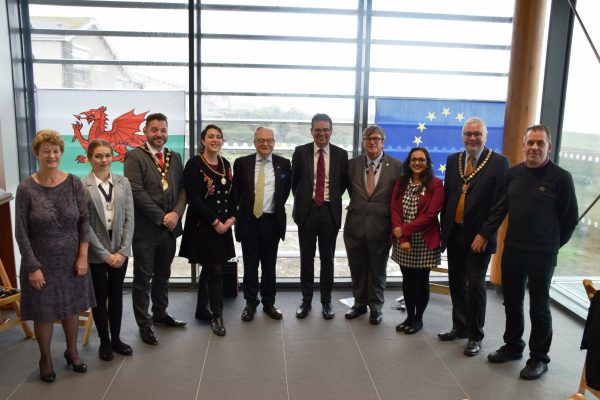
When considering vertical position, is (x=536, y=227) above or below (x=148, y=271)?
above

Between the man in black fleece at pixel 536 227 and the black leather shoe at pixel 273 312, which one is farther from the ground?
the man in black fleece at pixel 536 227

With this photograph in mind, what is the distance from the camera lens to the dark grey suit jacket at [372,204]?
384 cm

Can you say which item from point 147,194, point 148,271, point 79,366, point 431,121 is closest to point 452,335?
point 431,121

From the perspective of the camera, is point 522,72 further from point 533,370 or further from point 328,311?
point 328,311

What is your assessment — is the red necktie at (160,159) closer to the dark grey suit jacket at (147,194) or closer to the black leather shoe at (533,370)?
the dark grey suit jacket at (147,194)

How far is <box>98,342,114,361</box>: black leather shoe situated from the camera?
10.6 feet

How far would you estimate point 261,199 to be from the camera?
385 centimetres

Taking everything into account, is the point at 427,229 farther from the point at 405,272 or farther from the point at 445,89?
the point at 445,89

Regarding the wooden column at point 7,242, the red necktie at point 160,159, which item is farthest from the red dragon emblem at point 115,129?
the red necktie at point 160,159

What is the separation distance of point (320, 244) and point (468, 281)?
4.00 feet

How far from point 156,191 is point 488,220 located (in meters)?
2.38

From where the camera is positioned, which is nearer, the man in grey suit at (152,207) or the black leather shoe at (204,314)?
the man in grey suit at (152,207)

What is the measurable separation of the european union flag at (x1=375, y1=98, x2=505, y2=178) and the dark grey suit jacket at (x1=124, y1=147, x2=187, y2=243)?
226cm

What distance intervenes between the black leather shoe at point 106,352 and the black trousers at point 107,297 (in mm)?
28
